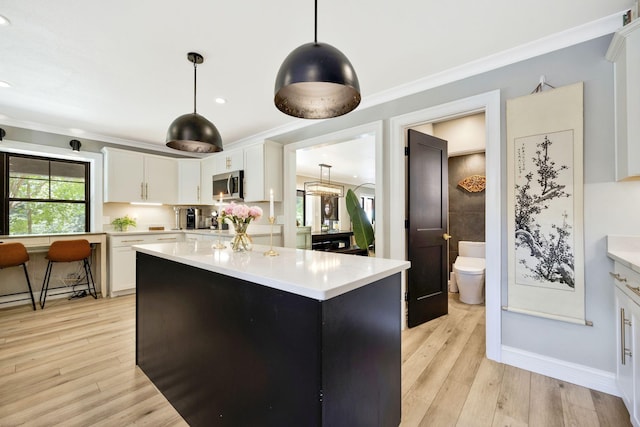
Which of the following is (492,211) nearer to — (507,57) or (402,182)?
(402,182)

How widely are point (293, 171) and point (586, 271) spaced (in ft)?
10.8

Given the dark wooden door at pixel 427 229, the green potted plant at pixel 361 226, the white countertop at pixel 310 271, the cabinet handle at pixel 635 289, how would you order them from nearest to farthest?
the white countertop at pixel 310 271
the cabinet handle at pixel 635 289
the dark wooden door at pixel 427 229
the green potted plant at pixel 361 226

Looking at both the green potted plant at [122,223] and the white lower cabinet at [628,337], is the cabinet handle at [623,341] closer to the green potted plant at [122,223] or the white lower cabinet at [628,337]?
the white lower cabinet at [628,337]

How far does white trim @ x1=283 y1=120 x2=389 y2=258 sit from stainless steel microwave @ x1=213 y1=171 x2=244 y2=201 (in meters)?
0.72

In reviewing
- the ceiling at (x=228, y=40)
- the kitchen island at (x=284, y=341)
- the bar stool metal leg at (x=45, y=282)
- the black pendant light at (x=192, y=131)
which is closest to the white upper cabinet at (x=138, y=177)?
the bar stool metal leg at (x=45, y=282)

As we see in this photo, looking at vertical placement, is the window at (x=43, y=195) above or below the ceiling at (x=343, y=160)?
below

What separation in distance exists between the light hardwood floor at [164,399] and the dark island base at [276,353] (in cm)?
30

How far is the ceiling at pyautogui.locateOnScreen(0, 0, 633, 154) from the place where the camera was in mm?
1772

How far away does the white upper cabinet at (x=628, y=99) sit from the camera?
1.57m

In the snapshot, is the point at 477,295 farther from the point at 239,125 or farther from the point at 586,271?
Result: the point at 239,125

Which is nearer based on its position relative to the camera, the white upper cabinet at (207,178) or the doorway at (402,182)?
the doorway at (402,182)

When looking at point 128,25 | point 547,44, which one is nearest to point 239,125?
point 128,25

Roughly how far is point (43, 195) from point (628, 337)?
6376 mm

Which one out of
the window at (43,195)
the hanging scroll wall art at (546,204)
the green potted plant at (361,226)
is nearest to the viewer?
the hanging scroll wall art at (546,204)
